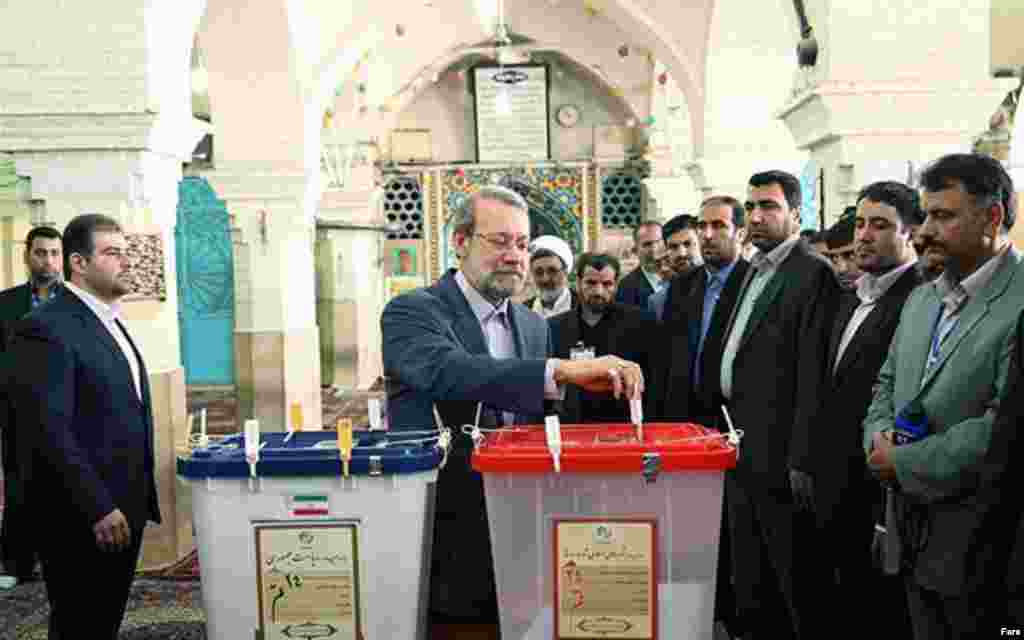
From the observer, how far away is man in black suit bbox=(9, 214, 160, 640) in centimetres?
262

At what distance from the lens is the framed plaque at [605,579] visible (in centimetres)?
153

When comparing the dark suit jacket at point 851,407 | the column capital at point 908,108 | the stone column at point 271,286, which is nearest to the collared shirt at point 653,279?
the column capital at point 908,108

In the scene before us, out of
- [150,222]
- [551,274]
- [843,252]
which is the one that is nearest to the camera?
[843,252]

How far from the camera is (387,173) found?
14.2 metres

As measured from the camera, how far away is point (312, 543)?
155cm

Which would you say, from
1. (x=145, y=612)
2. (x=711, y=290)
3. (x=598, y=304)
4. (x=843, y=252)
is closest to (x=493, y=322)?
(x=843, y=252)

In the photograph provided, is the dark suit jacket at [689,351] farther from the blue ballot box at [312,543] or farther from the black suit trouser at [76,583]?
the blue ballot box at [312,543]

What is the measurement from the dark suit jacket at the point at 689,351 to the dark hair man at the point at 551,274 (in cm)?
88

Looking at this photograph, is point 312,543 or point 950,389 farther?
point 950,389

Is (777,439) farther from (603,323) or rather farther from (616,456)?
(616,456)

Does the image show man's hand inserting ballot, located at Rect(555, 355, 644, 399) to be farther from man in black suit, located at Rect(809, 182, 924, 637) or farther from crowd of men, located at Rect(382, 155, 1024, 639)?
man in black suit, located at Rect(809, 182, 924, 637)

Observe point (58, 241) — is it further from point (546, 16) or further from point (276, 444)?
point (546, 16)

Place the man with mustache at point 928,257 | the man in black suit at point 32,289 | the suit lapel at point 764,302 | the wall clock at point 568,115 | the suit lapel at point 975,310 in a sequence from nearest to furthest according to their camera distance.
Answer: the suit lapel at point 975,310 < the man with mustache at point 928,257 < the suit lapel at point 764,302 < the man in black suit at point 32,289 < the wall clock at point 568,115

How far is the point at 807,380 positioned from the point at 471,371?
164cm
